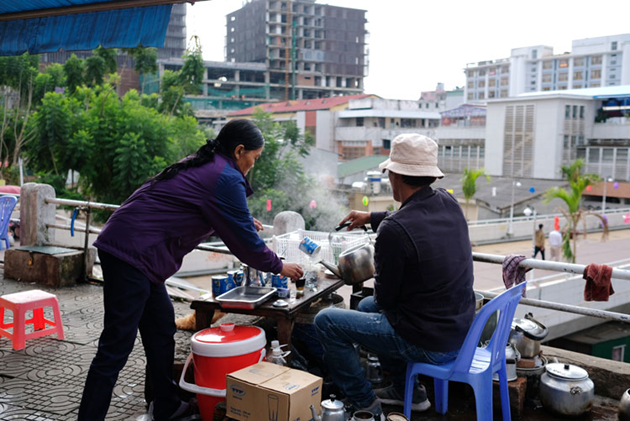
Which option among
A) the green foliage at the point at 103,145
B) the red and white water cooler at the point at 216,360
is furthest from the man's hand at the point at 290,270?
the green foliage at the point at 103,145

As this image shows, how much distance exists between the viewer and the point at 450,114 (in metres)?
51.6

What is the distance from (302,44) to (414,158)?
79.7 meters

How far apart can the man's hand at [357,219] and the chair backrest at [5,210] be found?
6015mm

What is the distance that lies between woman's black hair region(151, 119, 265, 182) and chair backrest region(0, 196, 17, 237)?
6086 mm

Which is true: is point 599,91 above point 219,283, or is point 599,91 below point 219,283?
above

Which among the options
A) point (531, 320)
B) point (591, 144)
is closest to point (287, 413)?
point (531, 320)

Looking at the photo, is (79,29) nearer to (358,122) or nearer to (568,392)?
(568,392)

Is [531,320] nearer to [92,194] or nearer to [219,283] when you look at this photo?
[219,283]

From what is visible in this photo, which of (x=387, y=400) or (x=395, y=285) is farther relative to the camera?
(x=387, y=400)

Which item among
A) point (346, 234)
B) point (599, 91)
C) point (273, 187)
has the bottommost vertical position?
point (273, 187)

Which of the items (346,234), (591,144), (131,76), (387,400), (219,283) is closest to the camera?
(387,400)

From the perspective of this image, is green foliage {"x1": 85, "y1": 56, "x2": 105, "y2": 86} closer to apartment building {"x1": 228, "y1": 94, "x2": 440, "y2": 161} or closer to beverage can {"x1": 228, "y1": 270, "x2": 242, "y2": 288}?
beverage can {"x1": 228, "y1": 270, "x2": 242, "y2": 288}

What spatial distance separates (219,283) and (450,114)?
5055cm

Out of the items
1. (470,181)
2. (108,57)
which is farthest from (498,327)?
(470,181)
